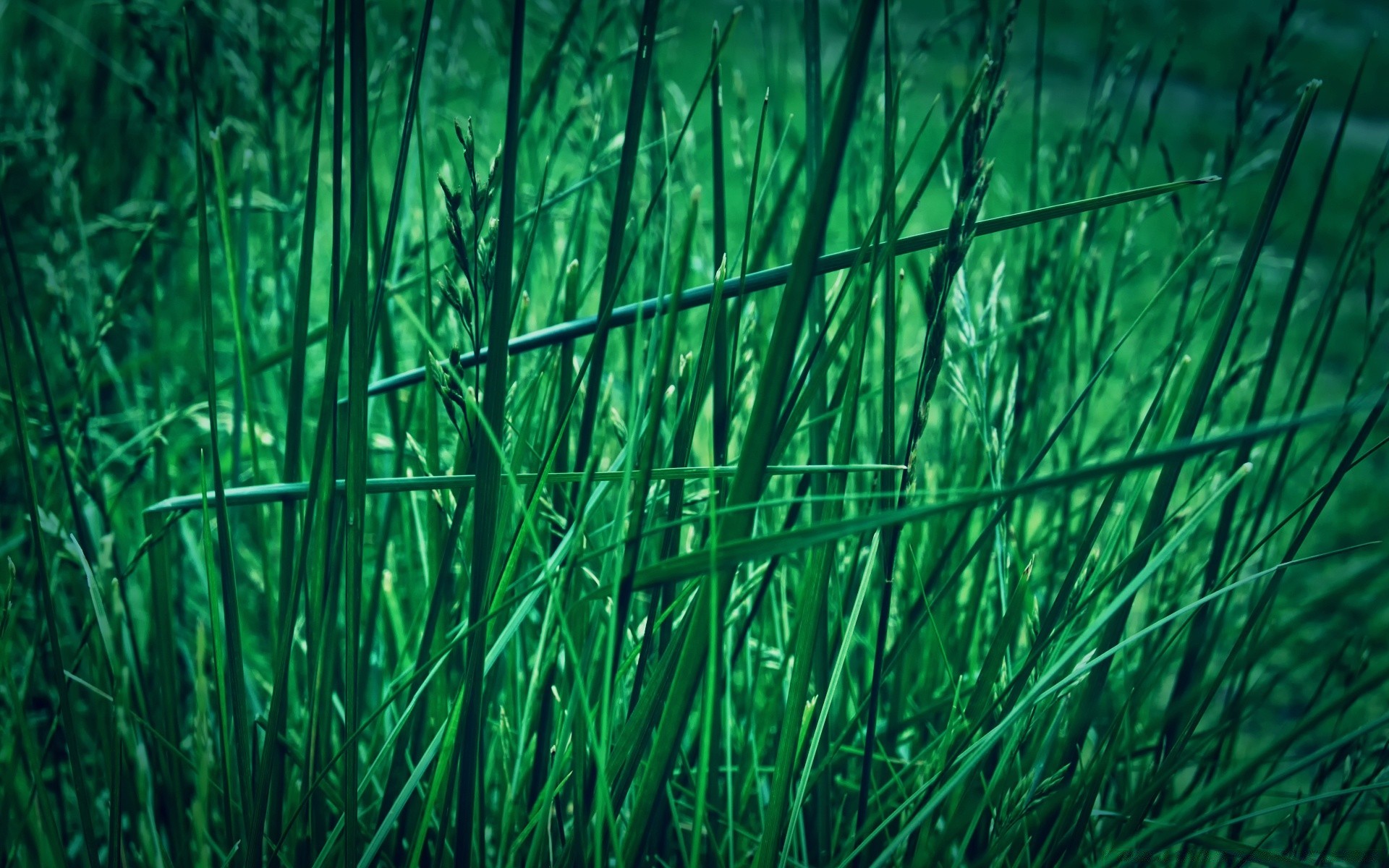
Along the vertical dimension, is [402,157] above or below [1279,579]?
above

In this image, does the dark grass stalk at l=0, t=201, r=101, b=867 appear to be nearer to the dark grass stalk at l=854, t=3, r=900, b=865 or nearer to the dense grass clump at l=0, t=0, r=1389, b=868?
the dense grass clump at l=0, t=0, r=1389, b=868

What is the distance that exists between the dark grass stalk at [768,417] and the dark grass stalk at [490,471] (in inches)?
3.1

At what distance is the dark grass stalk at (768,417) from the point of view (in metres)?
0.27

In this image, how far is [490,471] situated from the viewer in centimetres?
35

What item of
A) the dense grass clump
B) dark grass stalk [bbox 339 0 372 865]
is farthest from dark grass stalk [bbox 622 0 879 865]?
dark grass stalk [bbox 339 0 372 865]

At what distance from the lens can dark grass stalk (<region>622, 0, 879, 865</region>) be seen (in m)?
0.27

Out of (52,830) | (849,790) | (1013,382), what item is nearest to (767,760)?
(849,790)

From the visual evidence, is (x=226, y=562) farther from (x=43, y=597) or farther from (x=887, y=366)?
(x=887, y=366)

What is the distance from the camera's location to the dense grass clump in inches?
13.2

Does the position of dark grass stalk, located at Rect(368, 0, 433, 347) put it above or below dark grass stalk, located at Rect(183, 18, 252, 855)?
above

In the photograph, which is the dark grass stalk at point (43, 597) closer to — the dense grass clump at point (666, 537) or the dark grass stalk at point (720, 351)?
the dense grass clump at point (666, 537)

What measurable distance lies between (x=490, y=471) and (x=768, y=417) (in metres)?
0.12

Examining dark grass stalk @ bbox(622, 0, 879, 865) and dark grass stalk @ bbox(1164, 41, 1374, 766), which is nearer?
dark grass stalk @ bbox(622, 0, 879, 865)

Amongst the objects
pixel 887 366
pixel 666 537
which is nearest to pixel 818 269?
pixel 887 366
